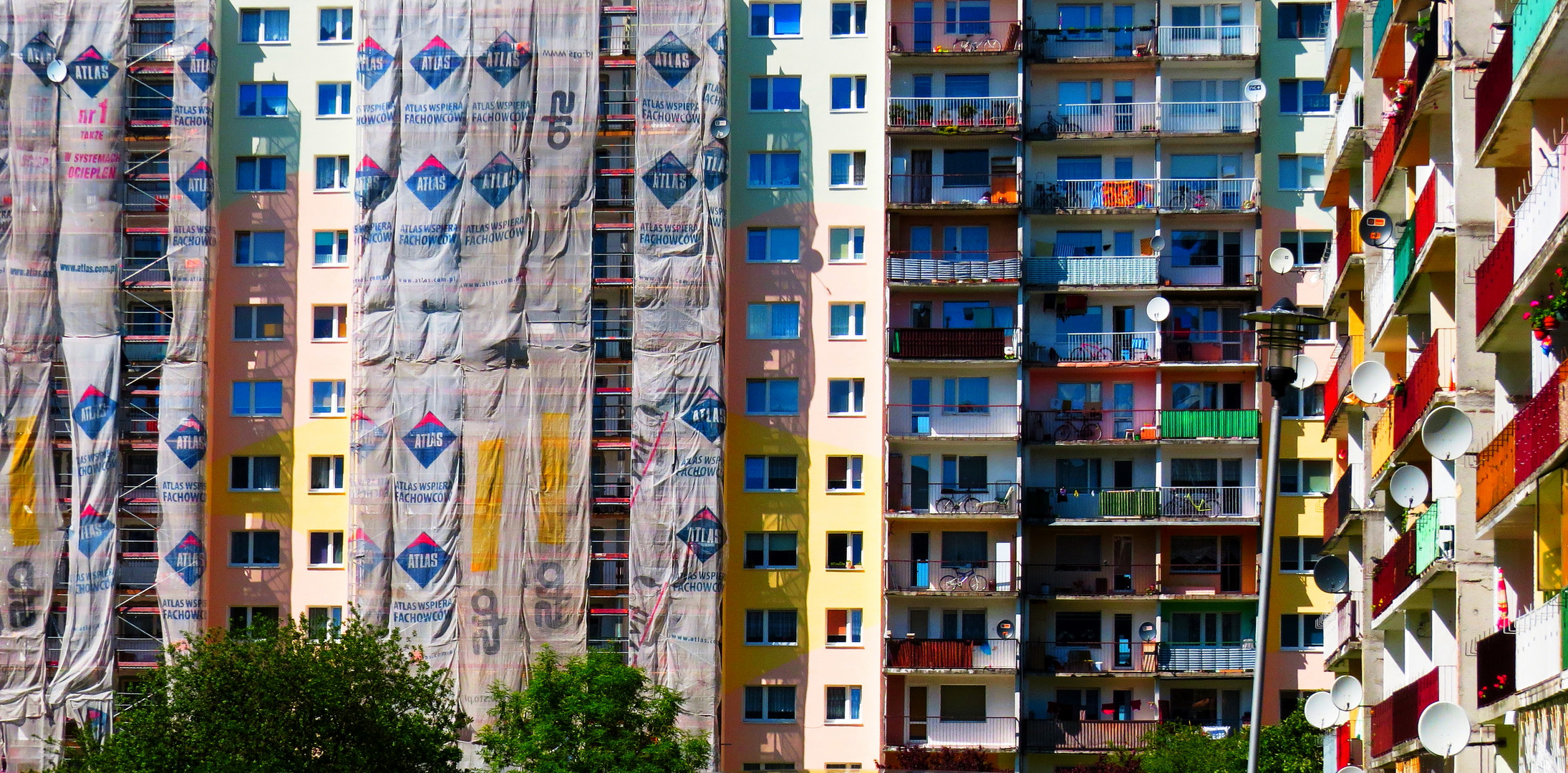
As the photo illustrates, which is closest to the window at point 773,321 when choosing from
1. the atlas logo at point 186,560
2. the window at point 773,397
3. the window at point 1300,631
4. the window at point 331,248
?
the window at point 773,397

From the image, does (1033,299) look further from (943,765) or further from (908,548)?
(943,765)

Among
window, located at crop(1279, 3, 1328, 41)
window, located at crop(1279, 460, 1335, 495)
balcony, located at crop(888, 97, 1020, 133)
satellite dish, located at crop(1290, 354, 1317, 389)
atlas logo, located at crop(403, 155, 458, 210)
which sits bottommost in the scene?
satellite dish, located at crop(1290, 354, 1317, 389)

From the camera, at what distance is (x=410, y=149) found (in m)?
71.8

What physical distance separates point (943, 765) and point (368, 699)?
65.7 feet

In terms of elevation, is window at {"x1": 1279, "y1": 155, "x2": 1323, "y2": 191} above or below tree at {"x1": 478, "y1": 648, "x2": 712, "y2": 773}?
above

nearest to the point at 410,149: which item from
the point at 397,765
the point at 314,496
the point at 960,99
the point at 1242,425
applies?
the point at 314,496

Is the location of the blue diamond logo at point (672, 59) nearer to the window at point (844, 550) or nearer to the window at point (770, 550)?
the window at point (770, 550)

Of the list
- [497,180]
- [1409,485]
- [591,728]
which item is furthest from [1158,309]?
[1409,485]

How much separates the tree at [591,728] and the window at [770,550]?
8.73 meters

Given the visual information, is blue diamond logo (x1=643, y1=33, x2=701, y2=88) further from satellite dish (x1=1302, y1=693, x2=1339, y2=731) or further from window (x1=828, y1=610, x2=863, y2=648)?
satellite dish (x1=1302, y1=693, x2=1339, y2=731)

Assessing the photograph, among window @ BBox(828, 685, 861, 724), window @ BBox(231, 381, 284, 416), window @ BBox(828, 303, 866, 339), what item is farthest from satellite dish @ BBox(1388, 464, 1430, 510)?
window @ BBox(231, 381, 284, 416)

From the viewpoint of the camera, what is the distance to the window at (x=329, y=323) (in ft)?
243

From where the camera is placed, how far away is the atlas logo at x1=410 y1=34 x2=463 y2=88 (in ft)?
237

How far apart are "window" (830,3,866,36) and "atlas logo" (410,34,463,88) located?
1225 cm
